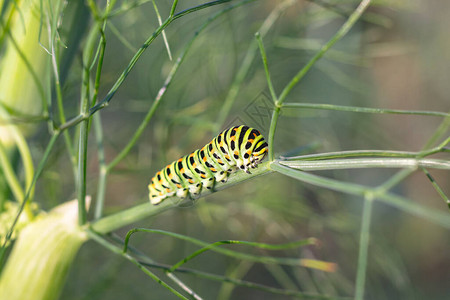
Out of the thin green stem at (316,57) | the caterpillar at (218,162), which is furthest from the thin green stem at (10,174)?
the thin green stem at (316,57)

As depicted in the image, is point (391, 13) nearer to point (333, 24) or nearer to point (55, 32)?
point (333, 24)

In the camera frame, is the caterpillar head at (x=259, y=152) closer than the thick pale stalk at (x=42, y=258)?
Yes

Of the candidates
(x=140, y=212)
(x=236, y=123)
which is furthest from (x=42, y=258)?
(x=236, y=123)

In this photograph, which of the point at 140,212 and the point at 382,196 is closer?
the point at 382,196

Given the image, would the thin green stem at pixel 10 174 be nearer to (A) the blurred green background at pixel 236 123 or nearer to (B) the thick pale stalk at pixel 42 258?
(B) the thick pale stalk at pixel 42 258

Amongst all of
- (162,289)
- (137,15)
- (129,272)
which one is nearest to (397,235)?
(162,289)

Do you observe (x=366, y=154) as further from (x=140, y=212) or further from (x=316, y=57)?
(x=140, y=212)
